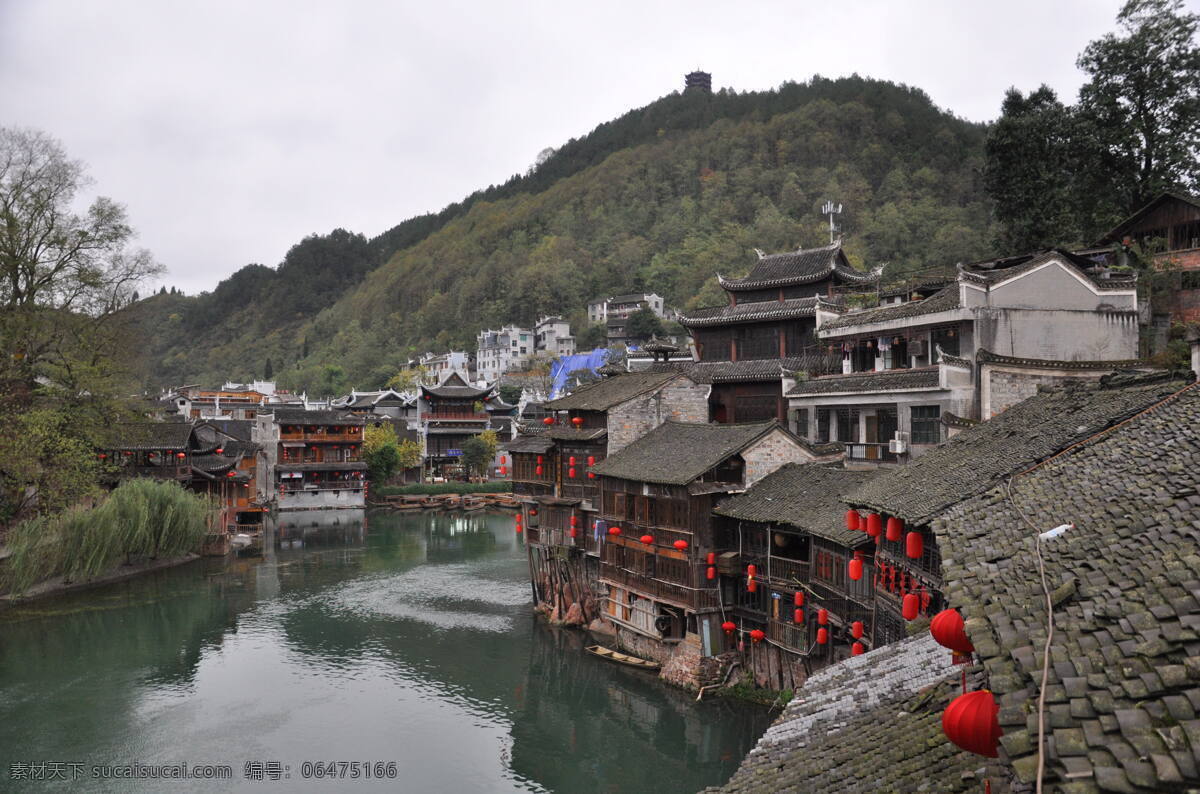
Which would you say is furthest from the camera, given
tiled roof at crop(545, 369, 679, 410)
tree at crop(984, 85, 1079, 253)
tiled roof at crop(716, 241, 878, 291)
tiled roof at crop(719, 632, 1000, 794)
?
tree at crop(984, 85, 1079, 253)

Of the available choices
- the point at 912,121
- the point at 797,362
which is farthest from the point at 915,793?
the point at 912,121

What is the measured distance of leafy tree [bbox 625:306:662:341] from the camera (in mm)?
91875

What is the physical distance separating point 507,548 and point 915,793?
43.7 metres

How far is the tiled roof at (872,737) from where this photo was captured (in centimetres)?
779

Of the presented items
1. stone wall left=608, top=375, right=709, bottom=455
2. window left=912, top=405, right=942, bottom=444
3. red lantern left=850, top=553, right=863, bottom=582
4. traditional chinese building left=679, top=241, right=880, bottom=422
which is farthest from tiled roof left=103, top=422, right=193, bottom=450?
red lantern left=850, top=553, right=863, bottom=582

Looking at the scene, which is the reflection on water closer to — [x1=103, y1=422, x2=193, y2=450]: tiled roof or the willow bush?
the willow bush

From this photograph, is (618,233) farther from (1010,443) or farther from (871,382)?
(1010,443)

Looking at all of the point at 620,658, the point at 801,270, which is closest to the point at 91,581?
the point at 620,658

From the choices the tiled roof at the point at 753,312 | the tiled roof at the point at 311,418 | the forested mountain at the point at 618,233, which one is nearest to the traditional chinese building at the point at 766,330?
the tiled roof at the point at 753,312

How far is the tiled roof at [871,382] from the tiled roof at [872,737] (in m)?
14.0

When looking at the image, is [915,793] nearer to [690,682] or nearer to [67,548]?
[690,682]

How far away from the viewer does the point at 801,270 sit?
35906 mm

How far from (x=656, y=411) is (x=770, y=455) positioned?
663 cm

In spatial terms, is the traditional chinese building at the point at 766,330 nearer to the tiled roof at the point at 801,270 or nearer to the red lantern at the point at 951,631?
the tiled roof at the point at 801,270
